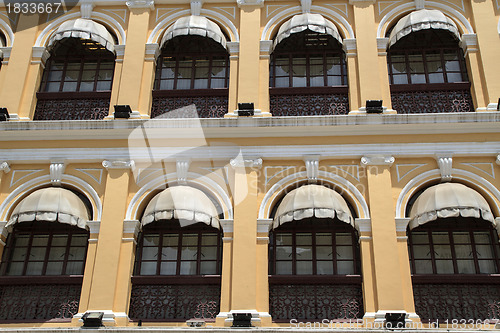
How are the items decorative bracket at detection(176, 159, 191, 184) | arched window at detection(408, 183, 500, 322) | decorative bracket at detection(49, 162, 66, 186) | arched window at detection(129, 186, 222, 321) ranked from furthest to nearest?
decorative bracket at detection(49, 162, 66, 186), decorative bracket at detection(176, 159, 191, 184), arched window at detection(129, 186, 222, 321), arched window at detection(408, 183, 500, 322)

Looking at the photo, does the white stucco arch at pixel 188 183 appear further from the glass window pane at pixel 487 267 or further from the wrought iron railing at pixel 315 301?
the glass window pane at pixel 487 267

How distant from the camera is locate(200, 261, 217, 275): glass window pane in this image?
11133 mm

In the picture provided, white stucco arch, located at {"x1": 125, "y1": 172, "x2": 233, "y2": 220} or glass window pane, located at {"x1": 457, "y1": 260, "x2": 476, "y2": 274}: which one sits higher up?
white stucco arch, located at {"x1": 125, "y1": 172, "x2": 233, "y2": 220}

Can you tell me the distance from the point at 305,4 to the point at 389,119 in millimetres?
3474

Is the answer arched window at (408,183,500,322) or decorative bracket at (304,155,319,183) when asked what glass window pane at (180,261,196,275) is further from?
arched window at (408,183,500,322)

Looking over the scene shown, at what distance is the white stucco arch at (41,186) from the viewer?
11617 millimetres

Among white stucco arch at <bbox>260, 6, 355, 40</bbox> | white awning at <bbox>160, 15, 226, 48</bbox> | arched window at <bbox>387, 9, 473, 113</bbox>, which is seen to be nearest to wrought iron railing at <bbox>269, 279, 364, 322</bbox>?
arched window at <bbox>387, 9, 473, 113</bbox>

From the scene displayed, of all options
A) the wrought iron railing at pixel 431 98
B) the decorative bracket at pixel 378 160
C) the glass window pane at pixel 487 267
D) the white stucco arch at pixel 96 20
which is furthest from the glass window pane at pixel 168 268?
the glass window pane at pixel 487 267

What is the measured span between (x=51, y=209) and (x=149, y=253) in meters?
1.90

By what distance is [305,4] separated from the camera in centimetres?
1348

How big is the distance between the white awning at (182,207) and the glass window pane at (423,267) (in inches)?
141

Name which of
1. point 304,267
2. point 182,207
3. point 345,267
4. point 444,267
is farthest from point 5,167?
→ point 444,267

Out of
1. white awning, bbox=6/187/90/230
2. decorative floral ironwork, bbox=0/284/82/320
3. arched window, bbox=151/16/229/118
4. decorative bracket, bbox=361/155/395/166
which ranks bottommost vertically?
decorative floral ironwork, bbox=0/284/82/320

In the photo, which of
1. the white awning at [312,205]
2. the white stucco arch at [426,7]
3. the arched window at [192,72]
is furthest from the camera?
the white stucco arch at [426,7]
